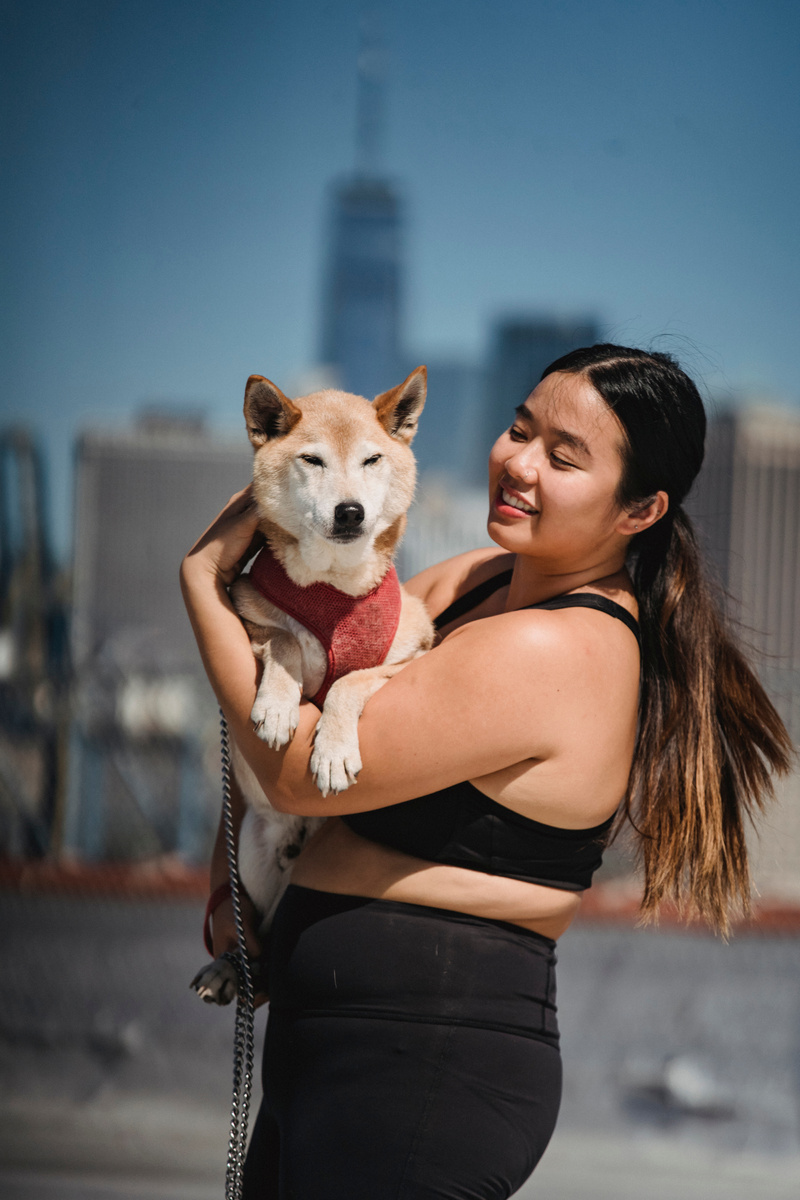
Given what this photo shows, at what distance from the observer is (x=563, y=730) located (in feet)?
4.56

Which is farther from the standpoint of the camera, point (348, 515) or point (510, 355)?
point (510, 355)

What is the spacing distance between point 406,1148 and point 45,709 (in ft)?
24.2

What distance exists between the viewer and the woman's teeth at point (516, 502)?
1496 mm

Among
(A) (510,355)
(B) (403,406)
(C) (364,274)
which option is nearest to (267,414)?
(B) (403,406)

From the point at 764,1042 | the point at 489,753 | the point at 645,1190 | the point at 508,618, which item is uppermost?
the point at 508,618

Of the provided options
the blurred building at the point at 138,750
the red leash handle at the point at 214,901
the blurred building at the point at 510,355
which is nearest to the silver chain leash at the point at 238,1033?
the red leash handle at the point at 214,901

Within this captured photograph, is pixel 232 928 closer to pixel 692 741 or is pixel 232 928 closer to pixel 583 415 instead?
pixel 692 741

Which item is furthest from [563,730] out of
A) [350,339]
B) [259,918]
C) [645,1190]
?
[350,339]

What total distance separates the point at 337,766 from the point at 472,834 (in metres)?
0.22

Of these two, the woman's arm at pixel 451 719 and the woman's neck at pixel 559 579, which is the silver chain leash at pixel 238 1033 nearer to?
the woman's arm at pixel 451 719

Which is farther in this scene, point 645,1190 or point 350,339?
point 350,339

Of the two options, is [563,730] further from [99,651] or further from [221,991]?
[99,651]

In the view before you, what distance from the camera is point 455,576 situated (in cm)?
194

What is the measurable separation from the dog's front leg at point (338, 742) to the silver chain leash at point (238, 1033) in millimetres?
219
